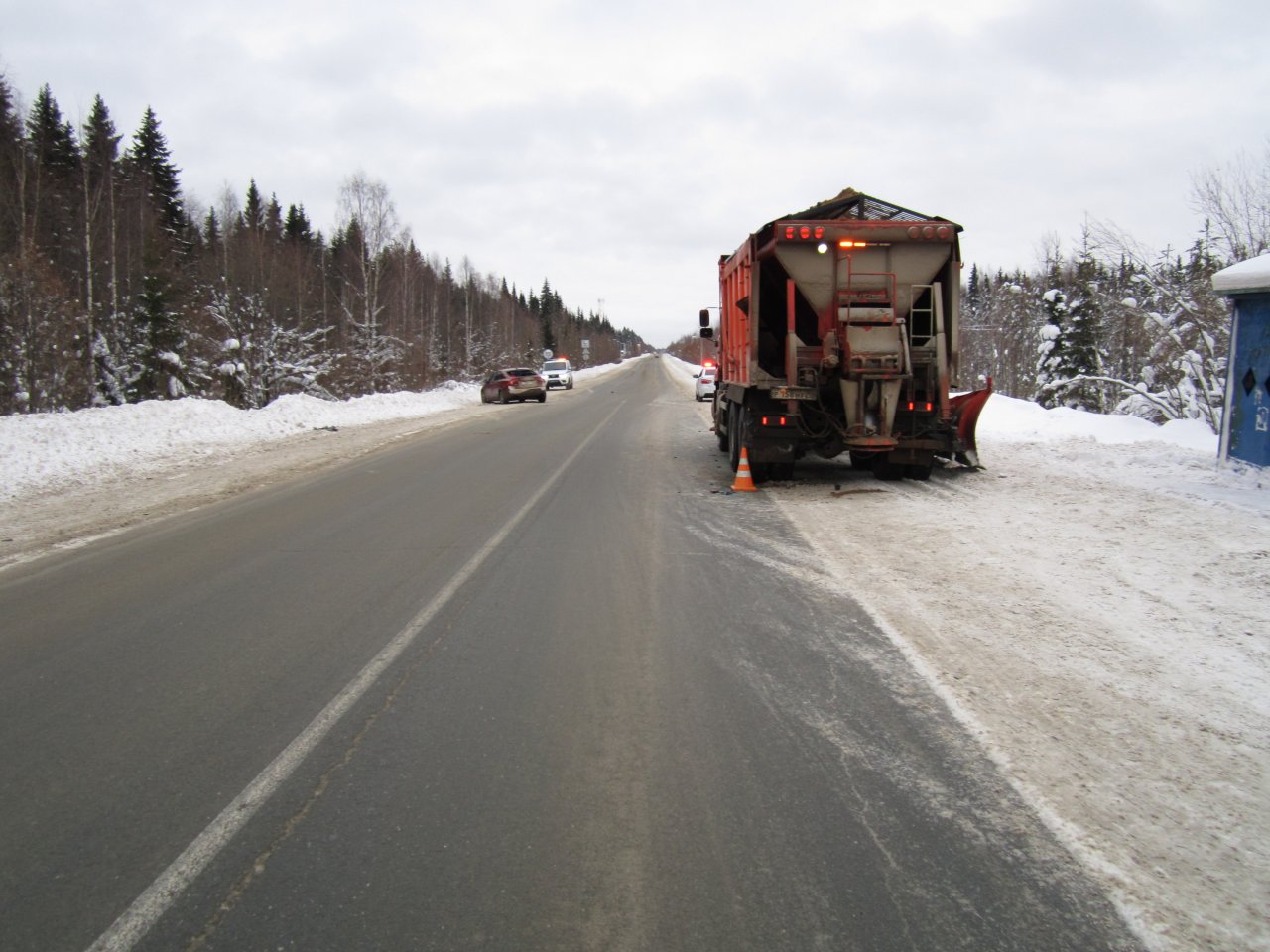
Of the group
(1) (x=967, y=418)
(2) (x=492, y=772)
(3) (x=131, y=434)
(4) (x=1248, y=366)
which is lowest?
(2) (x=492, y=772)

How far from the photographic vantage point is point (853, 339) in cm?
1048

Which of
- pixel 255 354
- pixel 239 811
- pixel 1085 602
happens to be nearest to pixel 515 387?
pixel 255 354

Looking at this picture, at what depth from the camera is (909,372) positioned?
10.5 metres

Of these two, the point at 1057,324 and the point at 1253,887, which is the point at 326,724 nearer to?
the point at 1253,887

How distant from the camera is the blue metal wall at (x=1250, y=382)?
33.2 ft

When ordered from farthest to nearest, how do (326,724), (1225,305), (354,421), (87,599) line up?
(354,421)
(1225,305)
(87,599)
(326,724)

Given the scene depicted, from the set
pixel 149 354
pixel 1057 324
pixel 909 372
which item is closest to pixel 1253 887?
pixel 909 372

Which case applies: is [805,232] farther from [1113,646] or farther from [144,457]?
[144,457]

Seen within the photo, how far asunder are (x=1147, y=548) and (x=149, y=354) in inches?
1323

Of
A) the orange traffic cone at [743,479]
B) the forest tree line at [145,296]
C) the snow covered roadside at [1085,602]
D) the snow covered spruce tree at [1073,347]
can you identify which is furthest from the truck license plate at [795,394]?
the snow covered spruce tree at [1073,347]

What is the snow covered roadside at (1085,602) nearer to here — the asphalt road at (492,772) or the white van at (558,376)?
the asphalt road at (492,772)

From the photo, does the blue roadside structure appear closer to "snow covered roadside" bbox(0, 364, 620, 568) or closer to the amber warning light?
the amber warning light

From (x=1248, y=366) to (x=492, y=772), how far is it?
1139cm

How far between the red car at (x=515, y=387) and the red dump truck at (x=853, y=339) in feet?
85.0
